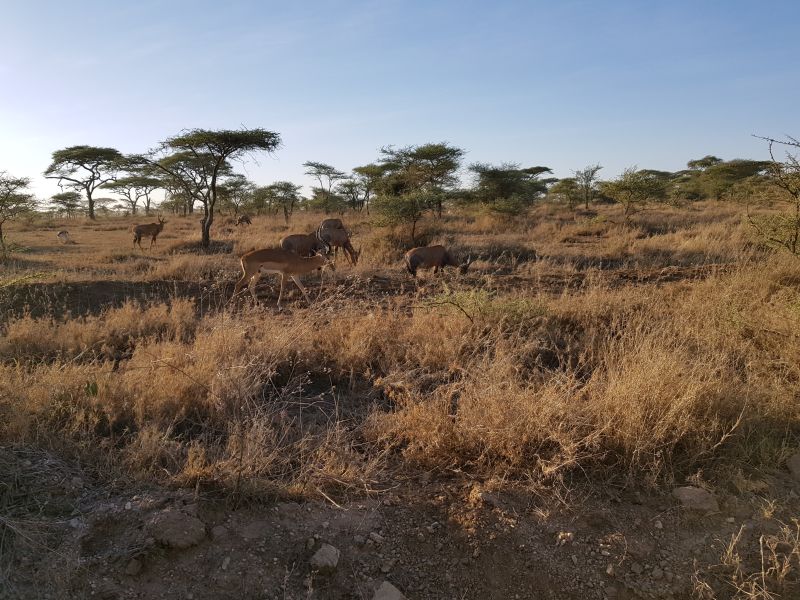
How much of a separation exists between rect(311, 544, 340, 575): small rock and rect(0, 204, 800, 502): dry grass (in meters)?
0.40

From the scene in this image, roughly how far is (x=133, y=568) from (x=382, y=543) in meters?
1.10

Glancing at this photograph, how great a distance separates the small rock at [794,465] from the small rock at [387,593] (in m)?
2.40

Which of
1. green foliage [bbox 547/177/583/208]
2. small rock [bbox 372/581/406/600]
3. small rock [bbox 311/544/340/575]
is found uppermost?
green foliage [bbox 547/177/583/208]

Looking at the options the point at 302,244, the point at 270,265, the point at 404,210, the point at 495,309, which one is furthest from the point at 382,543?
the point at 404,210

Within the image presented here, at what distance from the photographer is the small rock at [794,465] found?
2.85 metres

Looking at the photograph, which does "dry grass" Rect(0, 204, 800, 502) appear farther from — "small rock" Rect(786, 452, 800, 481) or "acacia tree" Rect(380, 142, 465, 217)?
"acacia tree" Rect(380, 142, 465, 217)

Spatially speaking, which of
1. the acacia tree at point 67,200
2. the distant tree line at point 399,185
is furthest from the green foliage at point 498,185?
the acacia tree at point 67,200

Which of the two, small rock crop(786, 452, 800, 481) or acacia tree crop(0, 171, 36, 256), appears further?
acacia tree crop(0, 171, 36, 256)

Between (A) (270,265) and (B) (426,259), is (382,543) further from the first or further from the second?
(B) (426,259)

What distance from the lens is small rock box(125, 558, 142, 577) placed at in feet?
6.88

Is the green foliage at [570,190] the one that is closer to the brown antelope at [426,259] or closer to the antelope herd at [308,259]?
the antelope herd at [308,259]

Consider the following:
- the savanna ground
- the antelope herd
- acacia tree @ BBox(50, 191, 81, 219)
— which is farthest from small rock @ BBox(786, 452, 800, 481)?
acacia tree @ BBox(50, 191, 81, 219)

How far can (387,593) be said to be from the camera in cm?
216

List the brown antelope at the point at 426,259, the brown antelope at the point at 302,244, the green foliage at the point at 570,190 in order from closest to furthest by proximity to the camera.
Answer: the brown antelope at the point at 426,259 < the brown antelope at the point at 302,244 < the green foliage at the point at 570,190
